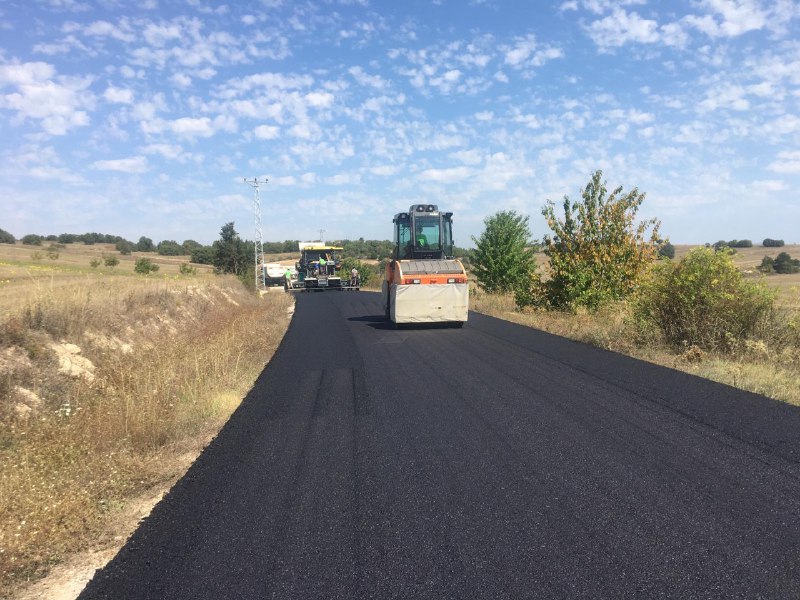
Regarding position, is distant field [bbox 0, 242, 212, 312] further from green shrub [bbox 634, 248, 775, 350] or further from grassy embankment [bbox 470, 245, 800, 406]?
green shrub [bbox 634, 248, 775, 350]

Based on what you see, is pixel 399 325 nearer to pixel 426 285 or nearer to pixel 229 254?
pixel 426 285

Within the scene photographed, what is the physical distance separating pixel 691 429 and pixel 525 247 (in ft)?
84.7

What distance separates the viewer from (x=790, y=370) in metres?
9.03

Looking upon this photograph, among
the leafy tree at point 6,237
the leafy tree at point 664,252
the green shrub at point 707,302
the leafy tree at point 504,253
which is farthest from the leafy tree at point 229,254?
the leafy tree at point 6,237

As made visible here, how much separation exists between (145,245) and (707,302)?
13206 centimetres

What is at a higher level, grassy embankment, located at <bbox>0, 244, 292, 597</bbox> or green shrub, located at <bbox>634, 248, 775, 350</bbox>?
green shrub, located at <bbox>634, 248, 775, 350</bbox>

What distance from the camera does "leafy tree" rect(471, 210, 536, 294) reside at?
2988 cm

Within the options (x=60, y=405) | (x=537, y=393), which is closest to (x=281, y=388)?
(x=60, y=405)

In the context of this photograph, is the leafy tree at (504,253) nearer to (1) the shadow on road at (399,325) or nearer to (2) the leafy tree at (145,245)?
(1) the shadow on road at (399,325)

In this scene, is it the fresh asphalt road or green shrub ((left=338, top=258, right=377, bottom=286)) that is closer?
the fresh asphalt road

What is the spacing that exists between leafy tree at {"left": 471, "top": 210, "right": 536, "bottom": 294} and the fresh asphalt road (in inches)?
855

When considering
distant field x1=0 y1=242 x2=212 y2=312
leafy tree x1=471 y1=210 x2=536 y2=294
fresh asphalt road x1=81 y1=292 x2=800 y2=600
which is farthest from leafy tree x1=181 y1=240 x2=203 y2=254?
fresh asphalt road x1=81 y1=292 x2=800 y2=600

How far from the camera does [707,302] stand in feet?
36.7

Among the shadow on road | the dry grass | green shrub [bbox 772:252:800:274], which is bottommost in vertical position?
the shadow on road
